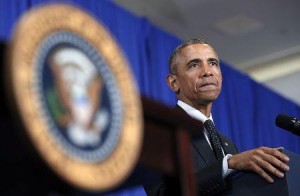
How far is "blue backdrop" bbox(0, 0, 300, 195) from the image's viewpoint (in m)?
3.40

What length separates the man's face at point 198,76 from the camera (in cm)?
184

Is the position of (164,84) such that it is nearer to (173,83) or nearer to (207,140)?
(173,83)

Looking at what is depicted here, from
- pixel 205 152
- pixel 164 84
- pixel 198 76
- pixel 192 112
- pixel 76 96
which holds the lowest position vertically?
pixel 76 96

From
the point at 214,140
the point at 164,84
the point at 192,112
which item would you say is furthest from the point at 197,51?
the point at 164,84

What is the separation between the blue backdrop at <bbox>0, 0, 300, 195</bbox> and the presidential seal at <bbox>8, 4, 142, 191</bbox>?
2.10 meters

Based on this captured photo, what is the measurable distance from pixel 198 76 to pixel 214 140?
0.28 m

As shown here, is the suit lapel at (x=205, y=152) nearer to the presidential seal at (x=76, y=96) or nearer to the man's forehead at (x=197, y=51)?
the man's forehead at (x=197, y=51)

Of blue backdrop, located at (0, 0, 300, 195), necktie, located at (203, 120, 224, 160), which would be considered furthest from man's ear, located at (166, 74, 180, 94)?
blue backdrop, located at (0, 0, 300, 195)

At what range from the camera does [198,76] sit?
1866mm

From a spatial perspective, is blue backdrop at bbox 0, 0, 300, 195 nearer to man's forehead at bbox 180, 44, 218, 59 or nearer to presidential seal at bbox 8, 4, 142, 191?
man's forehead at bbox 180, 44, 218, 59

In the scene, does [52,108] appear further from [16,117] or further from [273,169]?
[273,169]

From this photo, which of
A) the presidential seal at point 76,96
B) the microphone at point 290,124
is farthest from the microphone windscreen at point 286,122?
the presidential seal at point 76,96

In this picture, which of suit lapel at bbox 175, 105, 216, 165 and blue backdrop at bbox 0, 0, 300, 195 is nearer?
suit lapel at bbox 175, 105, 216, 165

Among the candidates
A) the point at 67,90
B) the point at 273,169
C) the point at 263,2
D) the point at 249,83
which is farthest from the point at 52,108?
the point at 249,83
